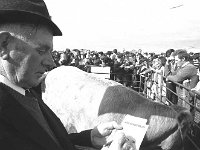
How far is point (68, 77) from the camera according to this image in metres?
4.21

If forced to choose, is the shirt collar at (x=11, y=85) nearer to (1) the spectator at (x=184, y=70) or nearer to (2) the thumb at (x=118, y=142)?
(2) the thumb at (x=118, y=142)

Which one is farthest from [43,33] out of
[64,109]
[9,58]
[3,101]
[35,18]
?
[64,109]

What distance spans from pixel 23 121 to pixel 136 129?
644mm

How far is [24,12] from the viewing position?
1.29 m

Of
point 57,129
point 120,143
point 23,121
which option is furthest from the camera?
point 57,129

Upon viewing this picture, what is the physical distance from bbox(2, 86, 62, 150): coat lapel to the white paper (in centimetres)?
45

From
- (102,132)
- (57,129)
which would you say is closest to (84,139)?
(102,132)

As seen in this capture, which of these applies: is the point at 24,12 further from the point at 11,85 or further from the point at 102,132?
the point at 102,132

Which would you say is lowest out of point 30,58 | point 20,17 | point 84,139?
point 84,139

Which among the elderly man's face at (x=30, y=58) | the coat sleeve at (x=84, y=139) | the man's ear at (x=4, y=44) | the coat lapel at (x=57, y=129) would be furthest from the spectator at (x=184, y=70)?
the man's ear at (x=4, y=44)

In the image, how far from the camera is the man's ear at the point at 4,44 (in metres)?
1.27

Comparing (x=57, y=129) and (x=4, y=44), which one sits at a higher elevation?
(x=4, y=44)

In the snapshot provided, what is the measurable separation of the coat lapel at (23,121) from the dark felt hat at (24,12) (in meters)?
0.31

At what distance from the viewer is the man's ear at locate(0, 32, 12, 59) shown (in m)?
1.27
